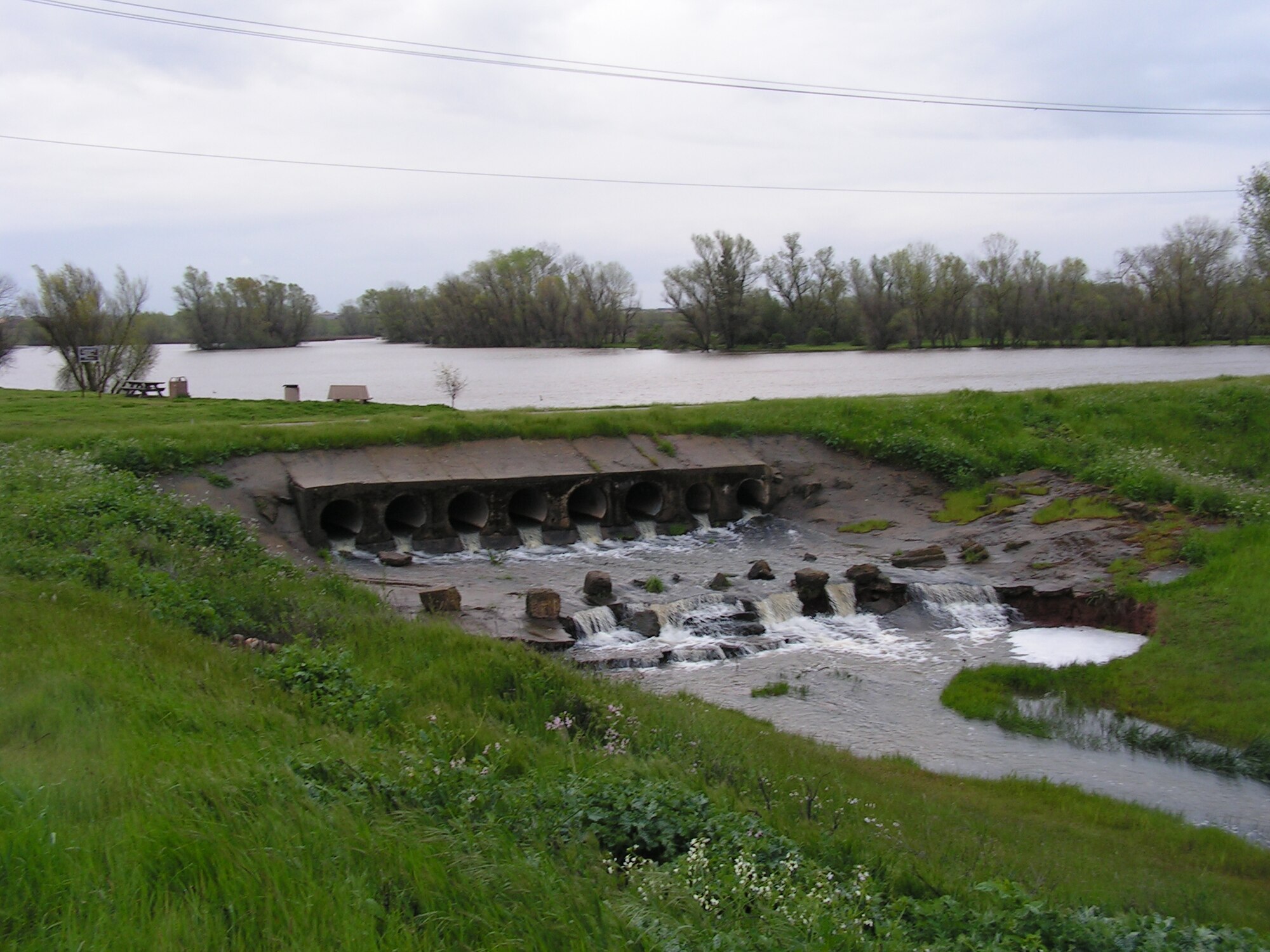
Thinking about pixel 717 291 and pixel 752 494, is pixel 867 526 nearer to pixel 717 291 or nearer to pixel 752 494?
pixel 752 494

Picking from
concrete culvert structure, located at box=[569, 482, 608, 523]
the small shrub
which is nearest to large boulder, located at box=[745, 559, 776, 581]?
the small shrub

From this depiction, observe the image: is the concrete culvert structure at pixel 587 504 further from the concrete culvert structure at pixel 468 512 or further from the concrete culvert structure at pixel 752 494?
the concrete culvert structure at pixel 752 494

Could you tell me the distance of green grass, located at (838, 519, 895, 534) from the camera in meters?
23.7

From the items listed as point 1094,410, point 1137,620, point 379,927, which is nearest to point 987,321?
point 1094,410

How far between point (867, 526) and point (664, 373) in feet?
154

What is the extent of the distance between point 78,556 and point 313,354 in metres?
108

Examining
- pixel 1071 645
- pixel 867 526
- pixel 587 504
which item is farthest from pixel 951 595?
pixel 587 504

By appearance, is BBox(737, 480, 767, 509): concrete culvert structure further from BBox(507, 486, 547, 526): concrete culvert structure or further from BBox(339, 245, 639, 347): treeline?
BBox(339, 245, 639, 347): treeline

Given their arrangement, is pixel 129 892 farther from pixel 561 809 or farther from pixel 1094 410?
pixel 1094 410

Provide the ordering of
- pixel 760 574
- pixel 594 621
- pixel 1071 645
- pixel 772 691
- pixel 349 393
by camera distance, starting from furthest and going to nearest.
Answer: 1. pixel 349 393
2. pixel 760 574
3. pixel 594 621
4. pixel 1071 645
5. pixel 772 691

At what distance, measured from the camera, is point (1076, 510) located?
71.6 ft

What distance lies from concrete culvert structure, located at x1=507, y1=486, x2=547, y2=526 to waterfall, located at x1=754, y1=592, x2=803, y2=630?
7461 millimetres

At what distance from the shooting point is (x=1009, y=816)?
9.28 meters

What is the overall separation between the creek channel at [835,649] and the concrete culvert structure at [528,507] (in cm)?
151
